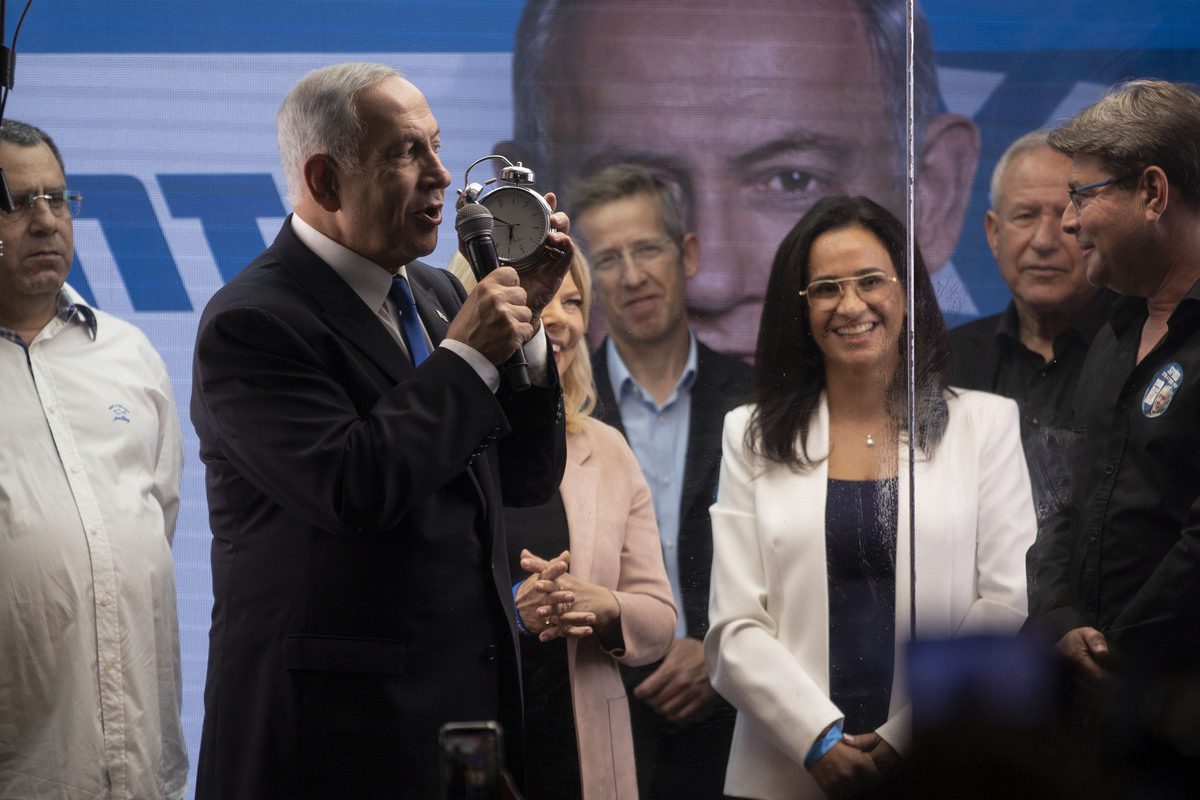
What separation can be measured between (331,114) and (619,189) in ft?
2.72

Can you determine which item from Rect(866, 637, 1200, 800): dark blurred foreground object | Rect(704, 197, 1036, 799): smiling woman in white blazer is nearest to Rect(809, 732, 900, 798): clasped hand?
Rect(704, 197, 1036, 799): smiling woman in white blazer

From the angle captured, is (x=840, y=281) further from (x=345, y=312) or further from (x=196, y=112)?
(x=196, y=112)

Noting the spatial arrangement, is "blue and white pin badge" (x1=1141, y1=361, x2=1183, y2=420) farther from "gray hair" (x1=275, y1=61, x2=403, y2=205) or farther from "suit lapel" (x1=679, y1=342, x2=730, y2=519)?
"gray hair" (x1=275, y1=61, x2=403, y2=205)

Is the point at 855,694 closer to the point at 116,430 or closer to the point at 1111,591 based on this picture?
the point at 1111,591

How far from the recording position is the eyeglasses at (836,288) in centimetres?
292

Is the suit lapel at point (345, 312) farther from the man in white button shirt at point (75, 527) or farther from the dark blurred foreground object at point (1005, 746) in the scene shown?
the dark blurred foreground object at point (1005, 746)

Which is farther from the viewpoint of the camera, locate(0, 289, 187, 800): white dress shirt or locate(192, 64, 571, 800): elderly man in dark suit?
locate(0, 289, 187, 800): white dress shirt

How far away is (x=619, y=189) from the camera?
2.91 m

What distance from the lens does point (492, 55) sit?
9.42ft

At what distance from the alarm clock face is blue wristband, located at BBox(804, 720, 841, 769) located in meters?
1.24

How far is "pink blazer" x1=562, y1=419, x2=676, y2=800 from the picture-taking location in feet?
9.21

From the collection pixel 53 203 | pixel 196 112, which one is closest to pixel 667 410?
pixel 196 112

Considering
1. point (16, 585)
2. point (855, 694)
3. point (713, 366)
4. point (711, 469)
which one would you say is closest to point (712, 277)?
point (713, 366)

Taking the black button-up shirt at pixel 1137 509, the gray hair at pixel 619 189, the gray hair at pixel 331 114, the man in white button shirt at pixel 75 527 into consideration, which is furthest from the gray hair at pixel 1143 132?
the man in white button shirt at pixel 75 527
